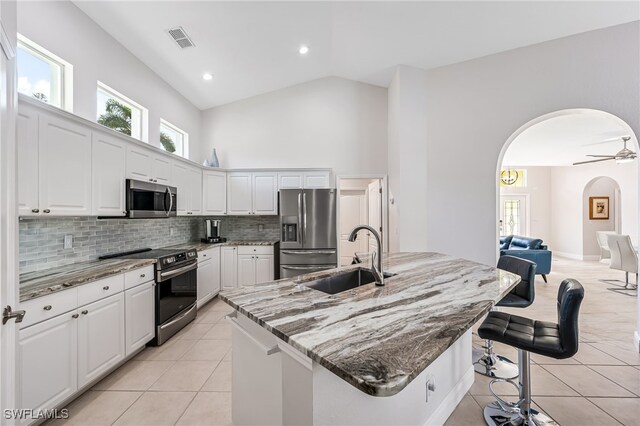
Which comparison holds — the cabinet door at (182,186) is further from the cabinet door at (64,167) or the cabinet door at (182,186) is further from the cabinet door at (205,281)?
the cabinet door at (64,167)

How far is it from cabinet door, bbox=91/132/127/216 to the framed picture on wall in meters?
11.0

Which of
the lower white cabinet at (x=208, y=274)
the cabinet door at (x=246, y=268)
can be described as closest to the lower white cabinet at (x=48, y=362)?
the lower white cabinet at (x=208, y=274)

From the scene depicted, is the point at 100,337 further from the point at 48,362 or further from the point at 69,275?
the point at 69,275

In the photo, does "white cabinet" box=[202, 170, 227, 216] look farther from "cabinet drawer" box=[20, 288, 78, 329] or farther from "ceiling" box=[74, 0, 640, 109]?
"cabinet drawer" box=[20, 288, 78, 329]

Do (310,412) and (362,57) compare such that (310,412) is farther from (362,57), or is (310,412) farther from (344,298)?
(362,57)

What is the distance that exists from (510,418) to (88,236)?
3.73m

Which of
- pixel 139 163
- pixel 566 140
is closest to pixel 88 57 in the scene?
pixel 139 163

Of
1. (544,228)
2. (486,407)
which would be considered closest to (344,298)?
(486,407)

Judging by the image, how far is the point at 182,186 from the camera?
154 inches

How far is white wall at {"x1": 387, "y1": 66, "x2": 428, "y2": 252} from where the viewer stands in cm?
402

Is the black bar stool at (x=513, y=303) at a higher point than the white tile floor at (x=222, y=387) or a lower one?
higher

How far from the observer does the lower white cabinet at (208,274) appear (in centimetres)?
387

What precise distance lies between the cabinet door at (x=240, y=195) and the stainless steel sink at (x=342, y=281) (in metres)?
3.17

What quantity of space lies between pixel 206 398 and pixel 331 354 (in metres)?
1.77
